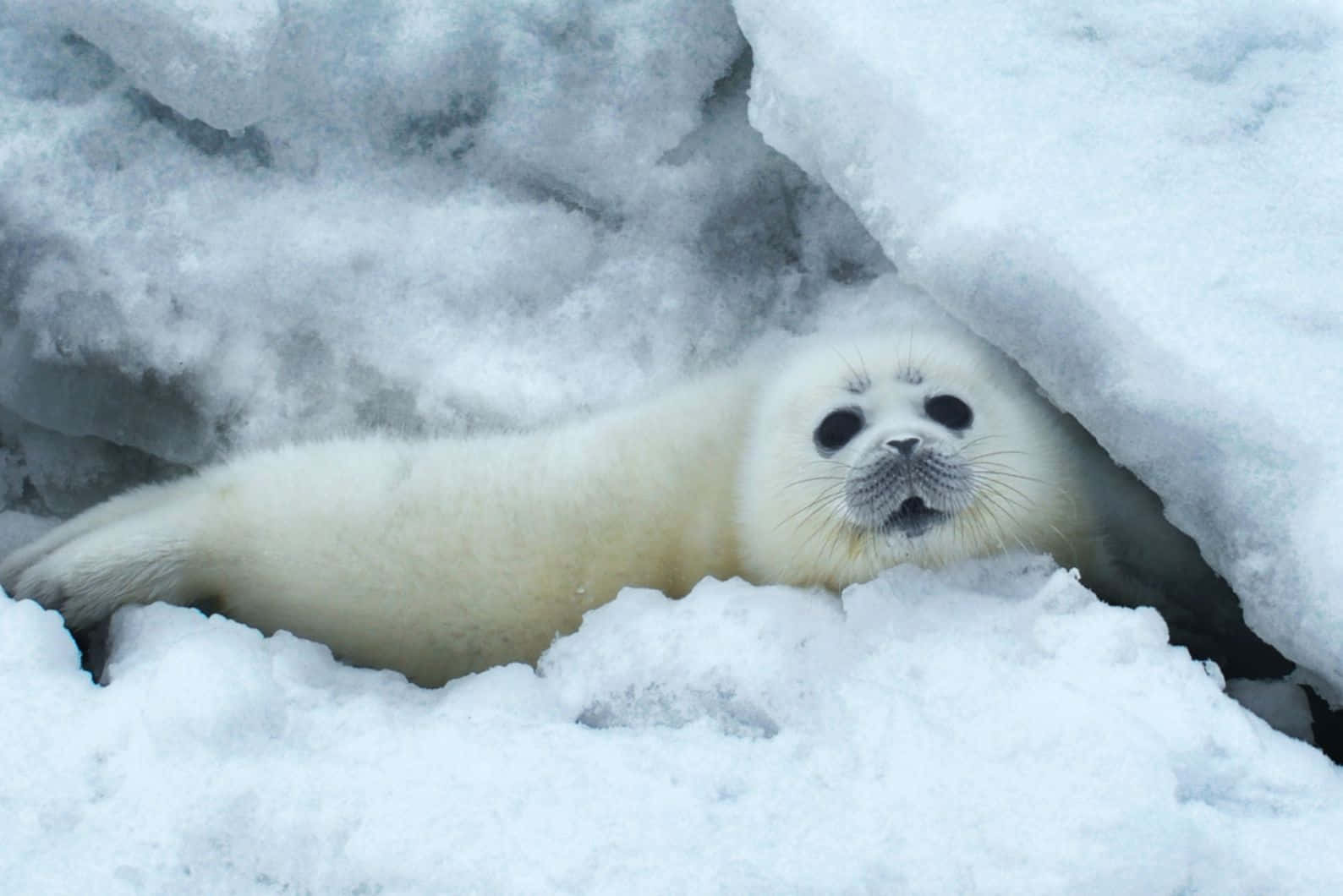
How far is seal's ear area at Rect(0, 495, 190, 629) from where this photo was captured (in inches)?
82.2

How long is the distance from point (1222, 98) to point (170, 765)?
1969 millimetres

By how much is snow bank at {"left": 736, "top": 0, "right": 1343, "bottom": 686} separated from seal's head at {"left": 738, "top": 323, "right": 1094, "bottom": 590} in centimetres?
20

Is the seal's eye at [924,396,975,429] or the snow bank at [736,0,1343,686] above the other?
the snow bank at [736,0,1343,686]

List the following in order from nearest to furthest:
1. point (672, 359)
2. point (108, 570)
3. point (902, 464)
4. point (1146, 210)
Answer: point (1146, 210), point (902, 464), point (108, 570), point (672, 359)

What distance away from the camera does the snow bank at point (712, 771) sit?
4.26 feet

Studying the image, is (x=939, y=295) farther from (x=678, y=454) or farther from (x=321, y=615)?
(x=321, y=615)

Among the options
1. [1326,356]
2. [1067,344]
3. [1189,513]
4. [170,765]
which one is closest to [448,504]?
[170,765]

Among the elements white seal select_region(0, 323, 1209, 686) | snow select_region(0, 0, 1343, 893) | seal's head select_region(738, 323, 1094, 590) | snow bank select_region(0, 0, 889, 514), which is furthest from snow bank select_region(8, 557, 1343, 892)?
snow bank select_region(0, 0, 889, 514)

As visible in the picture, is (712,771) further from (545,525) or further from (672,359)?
(672,359)

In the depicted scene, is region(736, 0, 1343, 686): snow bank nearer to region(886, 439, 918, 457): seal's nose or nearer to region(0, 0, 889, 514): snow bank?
region(886, 439, 918, 457): seal's nose

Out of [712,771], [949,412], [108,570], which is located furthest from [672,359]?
[712,771]

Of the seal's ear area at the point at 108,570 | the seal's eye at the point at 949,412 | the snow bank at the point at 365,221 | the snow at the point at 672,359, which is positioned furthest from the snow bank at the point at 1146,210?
the seal's ear area at the point at 108,570

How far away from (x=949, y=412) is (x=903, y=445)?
9.8 inches

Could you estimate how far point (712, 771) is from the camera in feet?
4.82
